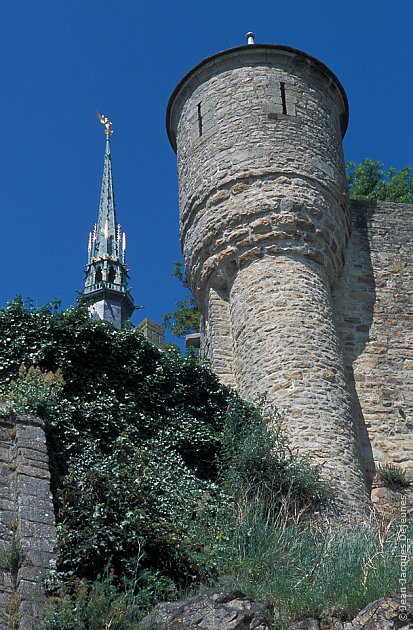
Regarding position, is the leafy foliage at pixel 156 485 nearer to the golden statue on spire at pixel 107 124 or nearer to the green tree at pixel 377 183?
the green tree at pixel 377 183

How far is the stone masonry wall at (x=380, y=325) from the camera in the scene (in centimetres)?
1398

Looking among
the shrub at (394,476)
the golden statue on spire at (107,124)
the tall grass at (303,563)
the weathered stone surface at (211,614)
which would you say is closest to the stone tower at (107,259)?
the golden statue on spire at (107,124)

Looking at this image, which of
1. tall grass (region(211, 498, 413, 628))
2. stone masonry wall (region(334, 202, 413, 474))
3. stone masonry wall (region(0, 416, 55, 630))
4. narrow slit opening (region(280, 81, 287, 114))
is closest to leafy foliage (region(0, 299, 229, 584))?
stone masonry wall (region(0, 416, 55, 630))

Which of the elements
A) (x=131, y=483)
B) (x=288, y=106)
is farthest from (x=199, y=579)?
(x=288, y=106)

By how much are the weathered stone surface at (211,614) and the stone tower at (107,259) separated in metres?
29.4

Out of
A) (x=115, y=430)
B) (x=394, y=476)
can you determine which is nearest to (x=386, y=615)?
(x=115, y=430)

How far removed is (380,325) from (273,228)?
5.94 ft

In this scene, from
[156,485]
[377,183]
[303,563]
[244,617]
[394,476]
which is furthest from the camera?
[377,183]

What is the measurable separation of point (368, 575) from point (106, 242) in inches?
1208

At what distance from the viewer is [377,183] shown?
21.0 meters

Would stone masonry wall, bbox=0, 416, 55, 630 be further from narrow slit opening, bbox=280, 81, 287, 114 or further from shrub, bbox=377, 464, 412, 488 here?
narrow slit opening, bbox=280, 81, 287, 114

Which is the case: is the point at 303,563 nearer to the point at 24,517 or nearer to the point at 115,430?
the point at 24,517

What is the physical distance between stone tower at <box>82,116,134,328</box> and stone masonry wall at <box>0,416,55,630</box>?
27.6 metres

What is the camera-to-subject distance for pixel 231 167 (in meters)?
14.6
